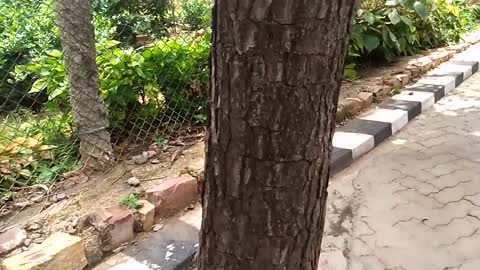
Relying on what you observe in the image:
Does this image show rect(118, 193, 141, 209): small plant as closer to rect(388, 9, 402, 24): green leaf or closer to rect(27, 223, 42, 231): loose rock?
rect(27, 223, 42, 231): loose rock

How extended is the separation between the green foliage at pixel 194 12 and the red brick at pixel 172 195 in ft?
5.85

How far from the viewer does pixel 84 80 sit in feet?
7.67

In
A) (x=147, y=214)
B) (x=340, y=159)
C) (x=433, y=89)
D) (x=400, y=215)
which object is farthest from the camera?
(x=433, y=89)

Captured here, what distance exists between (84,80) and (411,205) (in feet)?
5.83

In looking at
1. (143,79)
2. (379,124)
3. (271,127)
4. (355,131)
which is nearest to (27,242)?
(143,79)

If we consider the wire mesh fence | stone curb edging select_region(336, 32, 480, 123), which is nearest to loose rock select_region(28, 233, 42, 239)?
the wire mesh fence

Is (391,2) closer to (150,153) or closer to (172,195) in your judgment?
(150,153)

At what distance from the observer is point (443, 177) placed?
2.84m

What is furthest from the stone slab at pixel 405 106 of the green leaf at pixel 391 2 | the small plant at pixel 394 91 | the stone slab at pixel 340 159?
the green leaf at pixel 391 2

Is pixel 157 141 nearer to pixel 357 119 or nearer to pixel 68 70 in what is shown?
pixel 68 70

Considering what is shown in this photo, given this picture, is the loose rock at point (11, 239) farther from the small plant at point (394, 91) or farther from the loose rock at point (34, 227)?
the small plant at point (394, 91)

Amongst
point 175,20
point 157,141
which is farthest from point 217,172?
point 175,20

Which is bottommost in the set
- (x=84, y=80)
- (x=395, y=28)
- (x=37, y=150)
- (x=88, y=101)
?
(x=37, y=150)

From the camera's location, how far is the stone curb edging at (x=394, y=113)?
310cm
